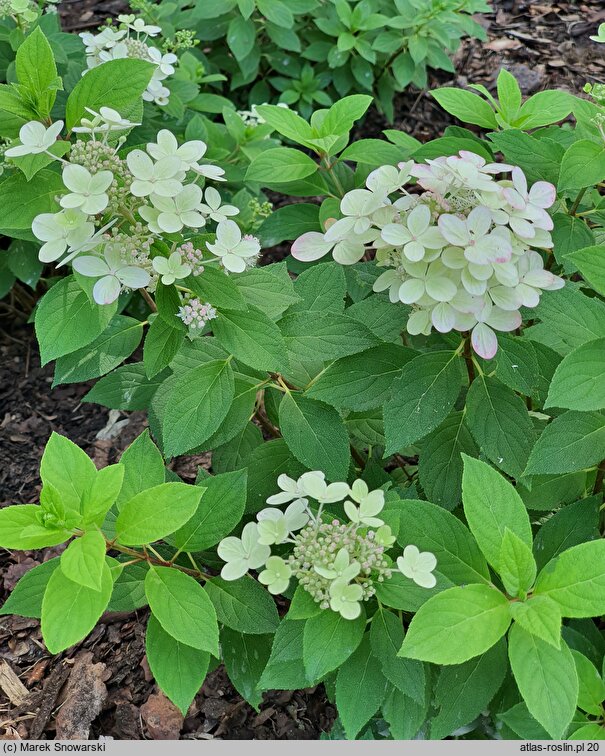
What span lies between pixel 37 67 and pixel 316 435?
1.01 meters

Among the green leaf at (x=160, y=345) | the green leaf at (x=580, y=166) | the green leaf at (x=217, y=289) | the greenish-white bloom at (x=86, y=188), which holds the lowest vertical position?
the green leaf at (x=160, y=345)

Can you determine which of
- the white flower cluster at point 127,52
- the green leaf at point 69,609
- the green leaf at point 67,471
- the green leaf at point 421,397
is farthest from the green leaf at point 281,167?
the green leaf at point 69,609

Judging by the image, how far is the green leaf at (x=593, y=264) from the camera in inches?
57.5

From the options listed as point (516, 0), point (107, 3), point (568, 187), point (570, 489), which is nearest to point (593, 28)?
point (516, 0)

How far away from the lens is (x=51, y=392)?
3230 millimetres

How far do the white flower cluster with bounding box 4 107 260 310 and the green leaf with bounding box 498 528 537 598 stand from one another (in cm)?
74

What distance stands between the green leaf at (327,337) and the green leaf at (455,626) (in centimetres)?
61

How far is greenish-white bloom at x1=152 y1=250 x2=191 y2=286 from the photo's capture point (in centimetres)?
143

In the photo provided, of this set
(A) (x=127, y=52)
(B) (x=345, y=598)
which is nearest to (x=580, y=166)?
(B) (x=345, y=598)

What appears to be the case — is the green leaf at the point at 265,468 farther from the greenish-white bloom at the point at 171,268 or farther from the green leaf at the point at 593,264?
the green leaf at the point at 593,264

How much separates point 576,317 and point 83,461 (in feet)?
3.63

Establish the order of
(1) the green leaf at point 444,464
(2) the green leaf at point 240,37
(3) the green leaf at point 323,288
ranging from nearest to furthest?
(1) the green leaf at point 444,464 → (3) the green leaf at point 323,288 → (2) the green leaf at point 240,37

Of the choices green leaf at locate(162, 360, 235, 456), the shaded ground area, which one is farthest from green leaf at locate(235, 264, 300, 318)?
the shaded ground area

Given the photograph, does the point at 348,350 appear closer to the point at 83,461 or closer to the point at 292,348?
the point at 292,348
